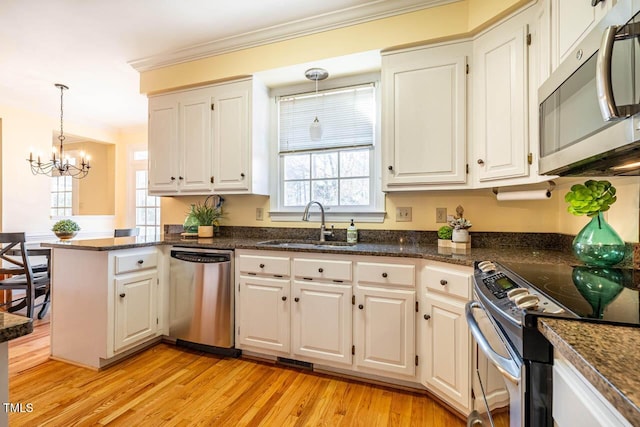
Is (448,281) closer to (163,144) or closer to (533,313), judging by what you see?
(533,313)

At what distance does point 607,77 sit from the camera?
0.72 m

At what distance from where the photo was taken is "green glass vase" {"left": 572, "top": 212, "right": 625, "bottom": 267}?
128 centimetres

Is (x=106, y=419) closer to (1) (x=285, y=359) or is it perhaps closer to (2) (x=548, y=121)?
(1) (x=285, y=359)

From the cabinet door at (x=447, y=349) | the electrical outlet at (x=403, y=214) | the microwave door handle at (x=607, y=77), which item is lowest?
the cabinet door at (x=447, y=349)

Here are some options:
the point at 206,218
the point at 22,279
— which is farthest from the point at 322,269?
the point at 22,279

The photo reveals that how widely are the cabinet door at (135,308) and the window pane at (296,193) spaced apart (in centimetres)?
130

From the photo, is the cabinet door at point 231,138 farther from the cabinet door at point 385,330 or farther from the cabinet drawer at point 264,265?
the cabinet door at point 385,330

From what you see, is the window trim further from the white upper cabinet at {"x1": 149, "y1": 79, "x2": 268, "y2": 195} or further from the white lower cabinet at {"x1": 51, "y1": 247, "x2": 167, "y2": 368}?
the white lower cabinet at {"x1": 51, "y1": 247, "x2": 167, "y2": 368}

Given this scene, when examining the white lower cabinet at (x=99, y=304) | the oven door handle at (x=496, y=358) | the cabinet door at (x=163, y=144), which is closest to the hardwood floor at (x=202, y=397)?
the white lower cabinet at (x=99, y=304)

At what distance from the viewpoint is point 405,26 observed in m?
2.12

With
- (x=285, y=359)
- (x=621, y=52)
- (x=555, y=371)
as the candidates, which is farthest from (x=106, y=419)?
(x=621, y=52)

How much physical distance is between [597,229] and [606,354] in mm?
1046

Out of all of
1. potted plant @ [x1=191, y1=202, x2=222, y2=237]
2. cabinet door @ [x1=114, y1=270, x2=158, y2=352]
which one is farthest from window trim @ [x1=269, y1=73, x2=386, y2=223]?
cabinet door @ [x1=114, y1=270, x2=158, y2=352]

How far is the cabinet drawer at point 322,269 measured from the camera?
202 cm
